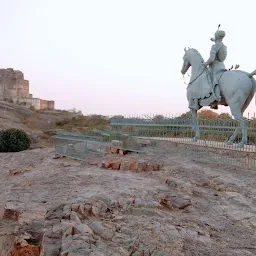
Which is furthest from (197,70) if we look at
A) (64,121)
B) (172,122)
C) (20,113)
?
(20,113)

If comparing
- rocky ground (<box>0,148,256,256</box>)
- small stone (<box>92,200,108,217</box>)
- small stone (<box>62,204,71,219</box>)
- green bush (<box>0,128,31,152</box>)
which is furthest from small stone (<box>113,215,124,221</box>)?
green bush (<box>0,128,31,152</box>)

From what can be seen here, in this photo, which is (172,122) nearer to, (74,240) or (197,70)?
(197,70)

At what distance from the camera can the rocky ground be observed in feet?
11.5

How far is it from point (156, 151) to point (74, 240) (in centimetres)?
699

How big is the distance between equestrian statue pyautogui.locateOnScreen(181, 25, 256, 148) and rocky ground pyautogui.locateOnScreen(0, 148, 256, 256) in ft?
6.81

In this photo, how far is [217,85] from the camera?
32.3ft

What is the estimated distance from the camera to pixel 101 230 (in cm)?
371

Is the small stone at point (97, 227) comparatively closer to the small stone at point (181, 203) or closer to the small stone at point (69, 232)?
the small stone at point (69, 232)

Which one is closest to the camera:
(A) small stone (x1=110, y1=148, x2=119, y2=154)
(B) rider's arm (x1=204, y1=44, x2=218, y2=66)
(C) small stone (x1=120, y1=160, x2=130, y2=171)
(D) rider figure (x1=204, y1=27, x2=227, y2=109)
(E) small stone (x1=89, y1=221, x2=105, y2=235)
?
(E) small stone (x1=89, y1=221, x2=105, y2=235)

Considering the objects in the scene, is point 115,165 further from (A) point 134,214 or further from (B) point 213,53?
(B) point 213,53

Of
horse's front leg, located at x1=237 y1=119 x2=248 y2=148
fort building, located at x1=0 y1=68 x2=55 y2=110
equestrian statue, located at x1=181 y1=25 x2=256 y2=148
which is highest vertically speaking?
fort building, located at x1=0 y1=68 x2=55 y2=110

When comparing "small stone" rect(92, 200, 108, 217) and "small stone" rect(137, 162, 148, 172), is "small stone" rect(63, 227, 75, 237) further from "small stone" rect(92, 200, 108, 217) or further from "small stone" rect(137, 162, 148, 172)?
"small stone" rect(137, 162, 148, 172)

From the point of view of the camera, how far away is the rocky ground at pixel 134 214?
3518mm

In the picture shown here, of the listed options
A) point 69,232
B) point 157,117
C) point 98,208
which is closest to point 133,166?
point 157,117
